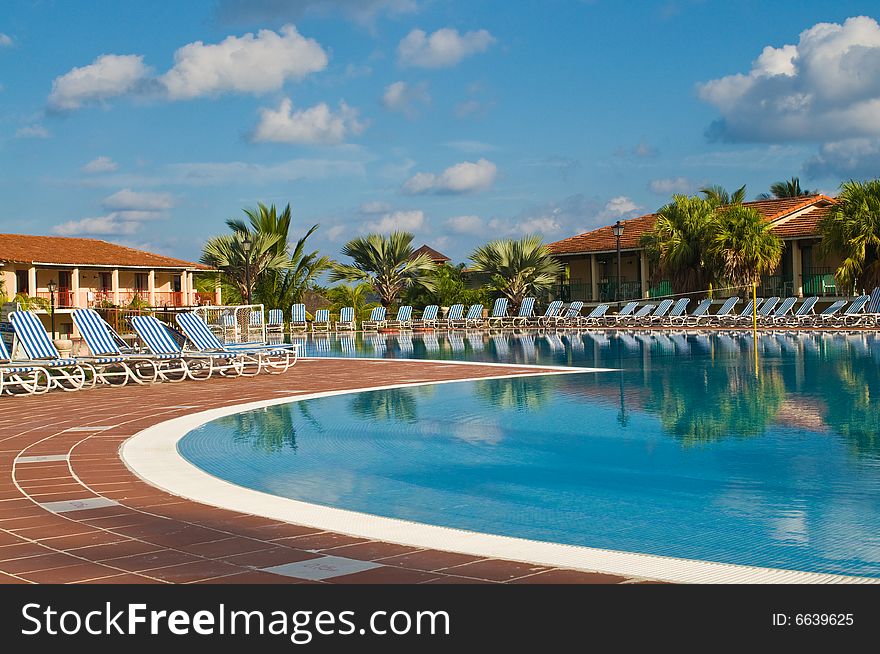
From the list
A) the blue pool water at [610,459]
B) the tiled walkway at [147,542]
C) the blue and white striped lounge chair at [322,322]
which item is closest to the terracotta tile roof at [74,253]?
the blue and white striped lounge chair at [322,322]

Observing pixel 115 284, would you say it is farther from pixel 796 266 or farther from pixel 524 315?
pixel 796 266

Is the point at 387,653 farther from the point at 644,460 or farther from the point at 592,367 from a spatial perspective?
the point at 592,367

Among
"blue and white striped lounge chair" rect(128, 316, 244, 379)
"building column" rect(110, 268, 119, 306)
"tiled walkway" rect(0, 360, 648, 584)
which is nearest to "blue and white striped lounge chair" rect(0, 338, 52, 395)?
"blue and white striped lounge chair" rect(128, 316, 244, 379)

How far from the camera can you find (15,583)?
3.98 meters

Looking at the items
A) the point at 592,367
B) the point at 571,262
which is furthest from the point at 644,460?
the point at 571,262

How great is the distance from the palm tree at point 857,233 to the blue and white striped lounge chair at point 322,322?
1753cm

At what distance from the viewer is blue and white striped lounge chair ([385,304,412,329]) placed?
34.2m

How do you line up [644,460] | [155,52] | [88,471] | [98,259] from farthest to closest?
[98,259] < [155,52] < [644,460] < [88,471]

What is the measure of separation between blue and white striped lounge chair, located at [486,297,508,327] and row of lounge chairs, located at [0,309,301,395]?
732 inches

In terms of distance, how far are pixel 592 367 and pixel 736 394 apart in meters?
4.79

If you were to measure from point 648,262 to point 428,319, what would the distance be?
968 cm

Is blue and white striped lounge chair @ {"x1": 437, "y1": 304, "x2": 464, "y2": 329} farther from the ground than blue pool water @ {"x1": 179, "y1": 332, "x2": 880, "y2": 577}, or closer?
farther from the ground

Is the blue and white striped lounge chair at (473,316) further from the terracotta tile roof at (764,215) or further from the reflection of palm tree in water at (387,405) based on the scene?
the reflection of palm tree in water at (387,405)

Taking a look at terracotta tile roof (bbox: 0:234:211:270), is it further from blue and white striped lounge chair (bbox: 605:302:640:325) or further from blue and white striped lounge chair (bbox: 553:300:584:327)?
blue and white striped lounge chair (bbox: 605:302:640:325)
